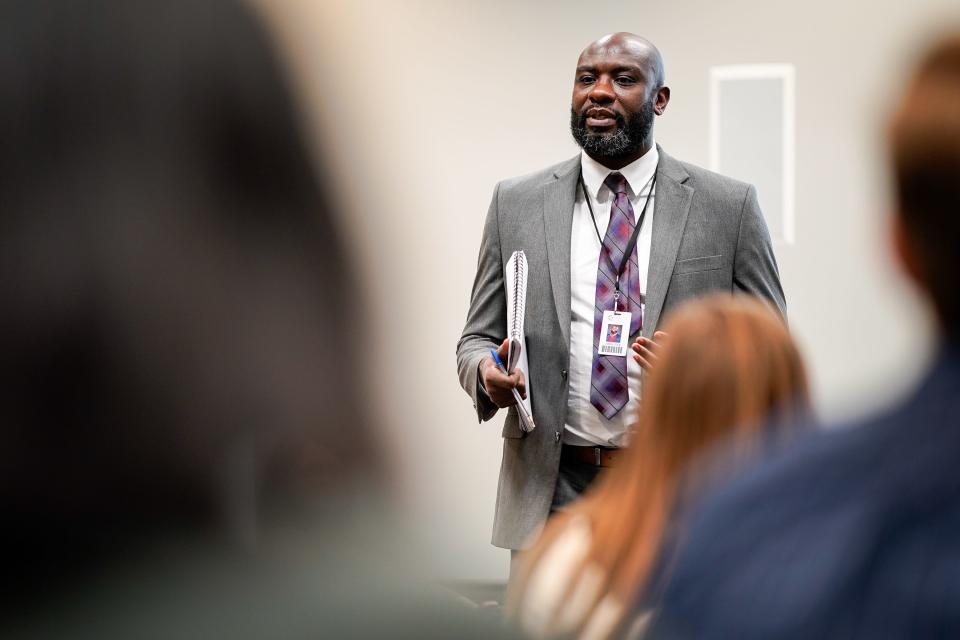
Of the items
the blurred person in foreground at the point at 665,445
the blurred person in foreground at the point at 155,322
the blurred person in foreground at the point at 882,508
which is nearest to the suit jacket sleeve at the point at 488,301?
the blurred person in foreground at the point at 665,445

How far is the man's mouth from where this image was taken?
266cm

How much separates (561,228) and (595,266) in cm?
12

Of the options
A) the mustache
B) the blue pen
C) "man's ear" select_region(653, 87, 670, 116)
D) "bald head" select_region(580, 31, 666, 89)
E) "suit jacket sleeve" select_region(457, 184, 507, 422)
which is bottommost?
the blue pen

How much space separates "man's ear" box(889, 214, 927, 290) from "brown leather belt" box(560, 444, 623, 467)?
177 cm

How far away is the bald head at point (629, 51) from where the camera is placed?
2684mm

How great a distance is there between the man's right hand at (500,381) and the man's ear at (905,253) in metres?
1.54

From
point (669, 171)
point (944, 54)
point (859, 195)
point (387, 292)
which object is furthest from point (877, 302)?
point (387, 292)

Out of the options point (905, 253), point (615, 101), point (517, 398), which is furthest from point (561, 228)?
point (905, 253)

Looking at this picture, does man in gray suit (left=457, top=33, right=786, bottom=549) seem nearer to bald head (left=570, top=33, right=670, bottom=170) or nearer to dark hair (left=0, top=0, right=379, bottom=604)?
bald head (left=570, top=33, right=670, bottom=170)

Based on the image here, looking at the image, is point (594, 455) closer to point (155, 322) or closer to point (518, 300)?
point (518, 300)

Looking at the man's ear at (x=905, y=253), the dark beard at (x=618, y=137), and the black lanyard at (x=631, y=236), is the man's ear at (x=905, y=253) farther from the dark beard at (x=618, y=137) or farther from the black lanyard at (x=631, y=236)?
the dark beard at (x=618, y=137)

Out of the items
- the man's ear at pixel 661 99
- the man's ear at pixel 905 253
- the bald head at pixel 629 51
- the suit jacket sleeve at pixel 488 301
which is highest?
the bald head at pixel 629 51

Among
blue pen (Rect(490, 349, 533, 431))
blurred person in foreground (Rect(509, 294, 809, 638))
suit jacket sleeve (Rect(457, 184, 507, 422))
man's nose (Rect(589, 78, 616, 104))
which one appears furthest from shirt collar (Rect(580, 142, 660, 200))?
blurred person in foreground (Rect(509, 294, 809, 638))

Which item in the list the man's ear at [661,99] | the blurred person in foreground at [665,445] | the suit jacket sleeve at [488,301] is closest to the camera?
the blurred person in foreground at [665,445]
